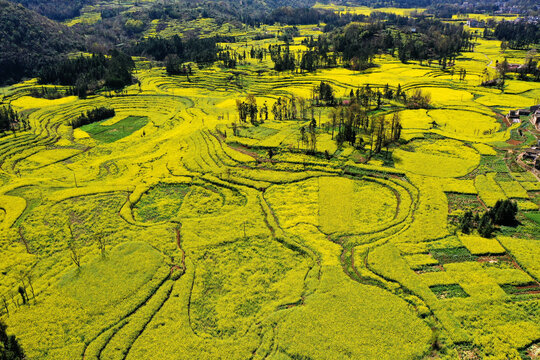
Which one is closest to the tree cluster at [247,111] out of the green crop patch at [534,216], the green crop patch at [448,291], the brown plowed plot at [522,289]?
the green crop patch at [534,216]

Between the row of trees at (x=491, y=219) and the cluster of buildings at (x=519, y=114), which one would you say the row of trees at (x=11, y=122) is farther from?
the cluster of buildings at (x=519, y=114)

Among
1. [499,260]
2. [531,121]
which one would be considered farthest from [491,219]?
[531,121]

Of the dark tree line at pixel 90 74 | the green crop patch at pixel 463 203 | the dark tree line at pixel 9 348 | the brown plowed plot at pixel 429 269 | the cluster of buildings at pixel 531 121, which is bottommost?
the brown plowed plot at pixel 429 269

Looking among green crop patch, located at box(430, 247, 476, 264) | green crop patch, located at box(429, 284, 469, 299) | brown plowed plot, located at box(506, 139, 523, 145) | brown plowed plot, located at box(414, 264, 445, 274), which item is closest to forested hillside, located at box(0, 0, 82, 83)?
brown plowed plot, located at box(414, 264, 445, 274)

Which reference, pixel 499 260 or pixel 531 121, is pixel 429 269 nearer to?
pixel 499 260

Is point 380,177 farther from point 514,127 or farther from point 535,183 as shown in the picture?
point 514,127

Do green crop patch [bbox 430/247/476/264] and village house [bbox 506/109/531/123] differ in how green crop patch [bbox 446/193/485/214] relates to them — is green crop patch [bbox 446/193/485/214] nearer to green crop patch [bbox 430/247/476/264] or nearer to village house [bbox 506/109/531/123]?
green crop patch [bbox 430/247/476/264]
